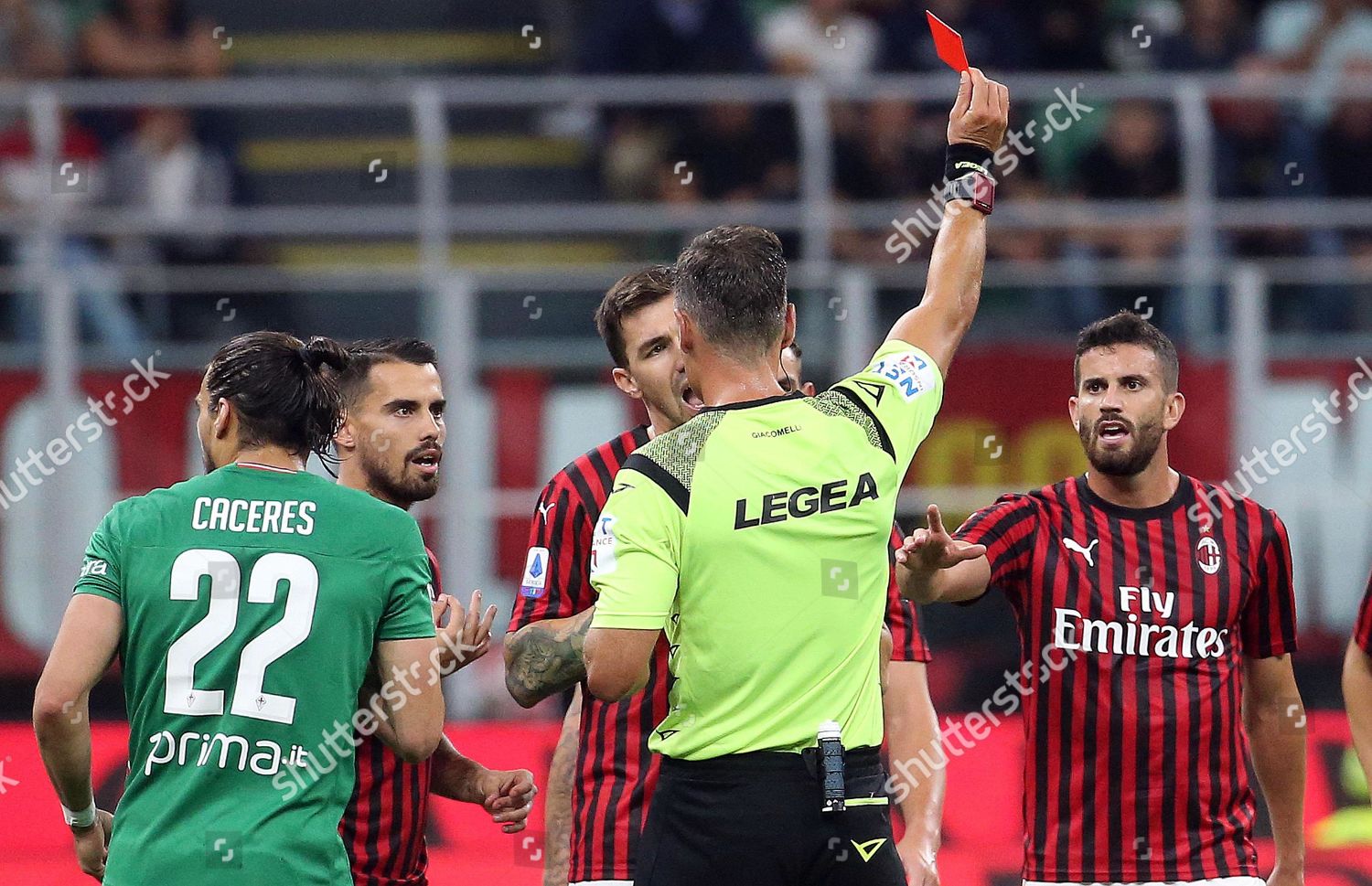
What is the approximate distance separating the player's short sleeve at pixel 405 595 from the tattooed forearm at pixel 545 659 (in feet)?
1.21

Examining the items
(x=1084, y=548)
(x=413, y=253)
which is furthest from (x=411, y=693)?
(x=413, y=253)

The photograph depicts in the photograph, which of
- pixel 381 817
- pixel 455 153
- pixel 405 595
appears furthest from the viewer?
pixel 455 153

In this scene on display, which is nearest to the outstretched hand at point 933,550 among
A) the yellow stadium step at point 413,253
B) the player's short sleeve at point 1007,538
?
the player's short sleeve at point 1007,538

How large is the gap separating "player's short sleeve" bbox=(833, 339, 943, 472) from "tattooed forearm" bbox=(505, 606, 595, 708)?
2.94ft

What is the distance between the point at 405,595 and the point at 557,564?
2.57 ft

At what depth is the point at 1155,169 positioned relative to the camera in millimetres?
10633

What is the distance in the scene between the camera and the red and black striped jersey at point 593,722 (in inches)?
178

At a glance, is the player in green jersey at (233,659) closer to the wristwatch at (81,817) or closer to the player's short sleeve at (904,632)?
the wristwatch at (81,817)

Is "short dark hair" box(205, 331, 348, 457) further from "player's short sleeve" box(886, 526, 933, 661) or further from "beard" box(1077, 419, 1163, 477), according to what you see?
"beard" box(1077, 419, 1163, 477)

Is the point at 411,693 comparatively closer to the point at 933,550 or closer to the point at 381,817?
the point at 381,817

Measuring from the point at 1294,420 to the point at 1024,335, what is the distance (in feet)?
5.06

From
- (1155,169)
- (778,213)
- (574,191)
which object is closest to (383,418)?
(778,213)

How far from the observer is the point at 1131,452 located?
4961 millimetres

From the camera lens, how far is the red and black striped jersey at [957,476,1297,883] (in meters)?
4.78
